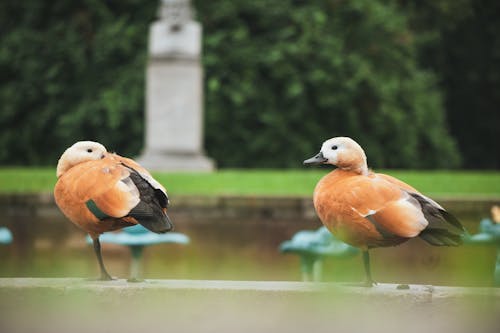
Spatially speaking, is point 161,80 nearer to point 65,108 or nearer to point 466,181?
point 466,181

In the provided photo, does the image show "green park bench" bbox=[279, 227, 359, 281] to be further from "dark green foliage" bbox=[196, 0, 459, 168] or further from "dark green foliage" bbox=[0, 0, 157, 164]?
"dark green foliage" bbox=[0, 0, 157, 164]

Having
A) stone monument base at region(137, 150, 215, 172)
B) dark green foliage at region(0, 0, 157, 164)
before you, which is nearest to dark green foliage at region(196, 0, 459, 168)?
dark green foliage at region(0, 0, 157, 164)

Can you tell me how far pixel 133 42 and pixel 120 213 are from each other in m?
18.9

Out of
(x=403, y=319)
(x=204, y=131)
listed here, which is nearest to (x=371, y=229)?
(x=403, y=319)

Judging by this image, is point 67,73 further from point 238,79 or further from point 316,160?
point 316,160

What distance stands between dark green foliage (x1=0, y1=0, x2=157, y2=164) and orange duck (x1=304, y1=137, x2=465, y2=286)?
58.1ft

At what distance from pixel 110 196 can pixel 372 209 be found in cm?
81

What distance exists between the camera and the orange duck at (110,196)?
2576mm

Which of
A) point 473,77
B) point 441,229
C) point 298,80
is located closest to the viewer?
point 441,229

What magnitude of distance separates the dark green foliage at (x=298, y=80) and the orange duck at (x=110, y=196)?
16.8m

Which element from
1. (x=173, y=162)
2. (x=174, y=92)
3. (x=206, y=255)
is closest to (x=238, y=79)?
(x=174, y=92)

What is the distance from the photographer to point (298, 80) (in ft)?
67.8

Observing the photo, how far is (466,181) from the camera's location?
11719mm

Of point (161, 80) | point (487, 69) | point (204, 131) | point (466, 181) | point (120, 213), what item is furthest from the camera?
point (487, 69)
